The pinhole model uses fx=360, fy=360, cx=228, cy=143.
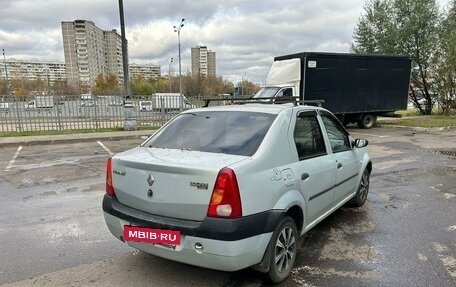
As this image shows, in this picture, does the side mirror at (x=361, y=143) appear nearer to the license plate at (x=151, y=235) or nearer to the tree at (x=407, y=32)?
the license plate at (x=151, y=235)

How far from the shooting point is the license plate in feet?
9.50

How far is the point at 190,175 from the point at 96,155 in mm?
8462

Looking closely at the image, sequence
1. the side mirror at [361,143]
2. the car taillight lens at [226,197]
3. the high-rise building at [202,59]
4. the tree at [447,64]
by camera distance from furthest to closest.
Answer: the high-rise building at [202,59] → the tree at [447,64] → the side mirror at [361,143] → the car taillight lens at [226,197]

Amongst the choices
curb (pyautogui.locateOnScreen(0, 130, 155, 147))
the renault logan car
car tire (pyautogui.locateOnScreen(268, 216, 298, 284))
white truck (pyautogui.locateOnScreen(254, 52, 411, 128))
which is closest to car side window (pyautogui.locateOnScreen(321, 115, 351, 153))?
the renault logan car

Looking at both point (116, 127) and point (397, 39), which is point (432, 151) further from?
point (397, 39)

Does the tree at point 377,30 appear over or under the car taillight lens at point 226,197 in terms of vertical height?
over

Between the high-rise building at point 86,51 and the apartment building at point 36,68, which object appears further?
the apartment building at point 36,68

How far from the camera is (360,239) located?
4285 mm

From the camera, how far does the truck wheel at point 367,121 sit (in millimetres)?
18312

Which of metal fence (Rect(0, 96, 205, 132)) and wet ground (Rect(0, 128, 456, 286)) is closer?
wet ground (Rect(0, 128, 456, 286))

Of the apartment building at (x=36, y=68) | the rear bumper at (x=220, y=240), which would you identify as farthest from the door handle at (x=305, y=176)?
the apartment building at (x=36, y=68)

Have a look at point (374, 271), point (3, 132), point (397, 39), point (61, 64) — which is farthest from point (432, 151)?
point (61, 64)

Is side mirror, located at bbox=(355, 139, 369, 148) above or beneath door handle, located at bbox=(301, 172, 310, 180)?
above

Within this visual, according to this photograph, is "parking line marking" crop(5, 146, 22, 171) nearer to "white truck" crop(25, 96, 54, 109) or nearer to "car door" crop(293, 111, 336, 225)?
"white truck" crop(25, 96, 54, 109)
